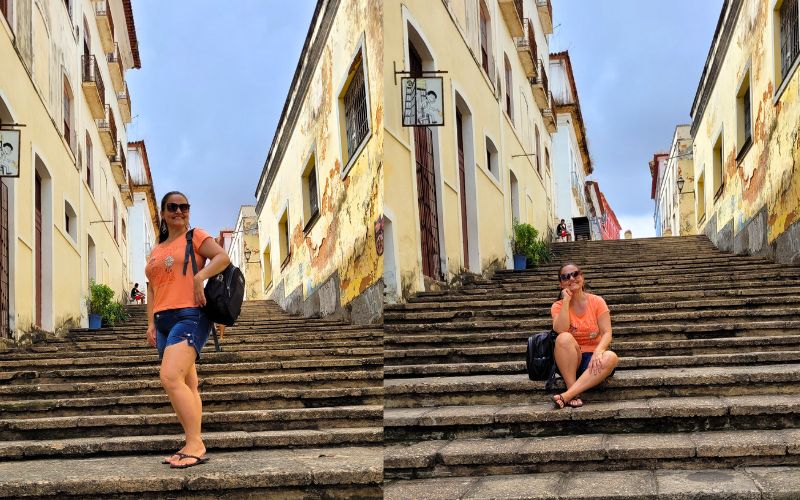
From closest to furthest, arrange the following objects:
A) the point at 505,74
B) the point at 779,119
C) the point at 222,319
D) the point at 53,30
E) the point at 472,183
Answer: the point at 222,319 < the point at 779,119 < the point at 472,183 < the point at 53,30 < the point at 505,74

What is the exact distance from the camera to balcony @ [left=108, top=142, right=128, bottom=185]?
22.2 meters

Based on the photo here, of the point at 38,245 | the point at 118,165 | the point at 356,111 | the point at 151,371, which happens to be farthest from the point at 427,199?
the point at 118,165

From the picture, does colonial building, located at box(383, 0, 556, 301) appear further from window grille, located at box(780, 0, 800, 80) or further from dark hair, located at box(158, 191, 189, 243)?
window grille, located at box(780, 0, 800, 80)

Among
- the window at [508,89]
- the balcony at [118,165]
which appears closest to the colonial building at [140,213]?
the balcony at [118,165]

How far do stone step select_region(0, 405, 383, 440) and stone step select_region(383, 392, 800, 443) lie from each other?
1.48 ft

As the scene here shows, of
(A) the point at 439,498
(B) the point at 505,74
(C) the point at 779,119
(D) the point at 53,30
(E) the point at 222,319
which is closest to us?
(A) the point at 439,498

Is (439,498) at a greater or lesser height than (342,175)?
lesser

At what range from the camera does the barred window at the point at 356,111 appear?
1084cm

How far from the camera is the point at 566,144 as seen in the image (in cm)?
3072

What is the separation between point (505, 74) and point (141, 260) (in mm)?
17263

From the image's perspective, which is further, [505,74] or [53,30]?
[505,74]

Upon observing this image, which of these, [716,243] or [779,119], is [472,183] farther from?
[716,243]

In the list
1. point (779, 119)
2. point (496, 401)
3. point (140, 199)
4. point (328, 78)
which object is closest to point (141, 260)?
point (140, 199)

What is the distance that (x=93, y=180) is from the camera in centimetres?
1877
